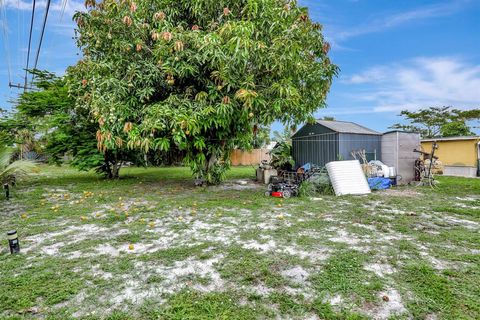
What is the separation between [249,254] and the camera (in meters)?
2.50

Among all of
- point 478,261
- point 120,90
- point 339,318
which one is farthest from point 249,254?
point 120,90

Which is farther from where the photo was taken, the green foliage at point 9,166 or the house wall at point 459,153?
the house wall at point 459,153

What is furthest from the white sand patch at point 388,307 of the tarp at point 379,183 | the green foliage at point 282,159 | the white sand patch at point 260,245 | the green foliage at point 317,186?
the green foliage at point 282,159

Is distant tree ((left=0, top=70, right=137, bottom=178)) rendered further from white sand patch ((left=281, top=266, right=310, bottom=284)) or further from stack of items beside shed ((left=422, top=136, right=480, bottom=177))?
stack of items beside shed ((left=422, top=136, right=480, bottom=177))

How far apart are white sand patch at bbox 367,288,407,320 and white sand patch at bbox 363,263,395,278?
0.27m

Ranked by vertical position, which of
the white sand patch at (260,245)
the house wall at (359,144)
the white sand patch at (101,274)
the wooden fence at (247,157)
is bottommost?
the white sand patch at (260,245)

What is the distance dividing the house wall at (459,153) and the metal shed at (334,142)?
5.75 metres

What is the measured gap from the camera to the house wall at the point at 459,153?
34.3 feet

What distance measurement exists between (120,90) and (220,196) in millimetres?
3374

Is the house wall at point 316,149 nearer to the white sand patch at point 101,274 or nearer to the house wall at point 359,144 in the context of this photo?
the house wall at point 359,144

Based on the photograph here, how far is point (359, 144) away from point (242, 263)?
6890 mm

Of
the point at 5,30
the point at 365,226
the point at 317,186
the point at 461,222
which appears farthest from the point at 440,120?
the point at 5,30

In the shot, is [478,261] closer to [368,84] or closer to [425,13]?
[425,13]

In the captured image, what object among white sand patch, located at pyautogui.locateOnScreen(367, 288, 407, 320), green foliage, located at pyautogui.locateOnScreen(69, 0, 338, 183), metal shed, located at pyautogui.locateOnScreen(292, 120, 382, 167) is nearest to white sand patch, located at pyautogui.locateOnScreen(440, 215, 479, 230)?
white sand patch, located at pyautogui.locateOnScreen(367, 288, 407, 320)
